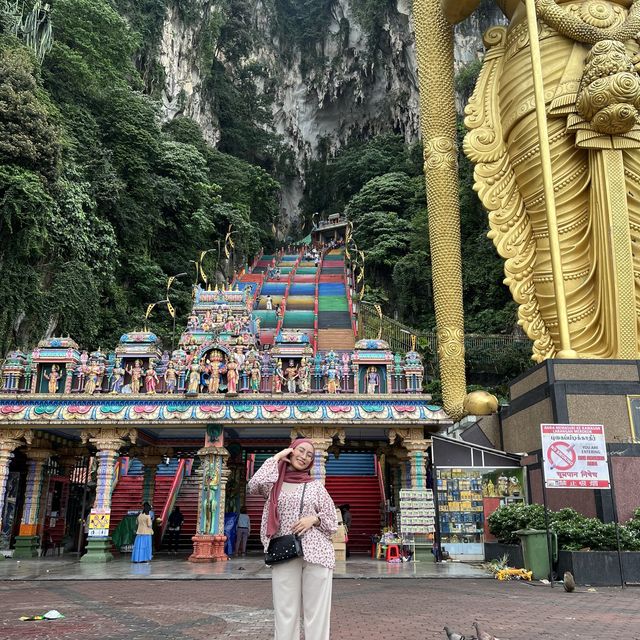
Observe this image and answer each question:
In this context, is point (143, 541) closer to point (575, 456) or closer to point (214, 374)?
point (214, 374)

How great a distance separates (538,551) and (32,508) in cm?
949

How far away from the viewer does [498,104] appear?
40.8 ft

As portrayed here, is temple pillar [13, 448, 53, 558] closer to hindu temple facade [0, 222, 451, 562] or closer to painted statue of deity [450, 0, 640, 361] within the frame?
hindu temple facade [0, 222, 451, 562]

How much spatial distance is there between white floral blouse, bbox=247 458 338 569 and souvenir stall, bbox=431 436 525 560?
7.94m

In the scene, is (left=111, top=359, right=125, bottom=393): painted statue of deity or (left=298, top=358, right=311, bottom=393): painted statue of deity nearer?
(left=298, top=358, right=311, bottom=393): painted statue of deity

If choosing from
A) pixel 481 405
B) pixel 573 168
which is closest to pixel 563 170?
pixel 573 168

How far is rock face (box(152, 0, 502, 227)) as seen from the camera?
1682 inches

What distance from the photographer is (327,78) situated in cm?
5584

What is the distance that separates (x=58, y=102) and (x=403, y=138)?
98.0ft

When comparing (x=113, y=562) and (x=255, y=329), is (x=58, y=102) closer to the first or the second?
(x=255, y=329)

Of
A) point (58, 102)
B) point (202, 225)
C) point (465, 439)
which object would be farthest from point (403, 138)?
point (465, 439)

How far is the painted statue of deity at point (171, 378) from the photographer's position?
11828 millimetres

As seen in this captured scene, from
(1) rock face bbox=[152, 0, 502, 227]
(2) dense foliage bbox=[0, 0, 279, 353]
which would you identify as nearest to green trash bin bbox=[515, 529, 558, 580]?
(2) dense foliage bbox=[0, 0, 279, 353]

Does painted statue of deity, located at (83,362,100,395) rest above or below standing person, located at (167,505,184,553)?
above
